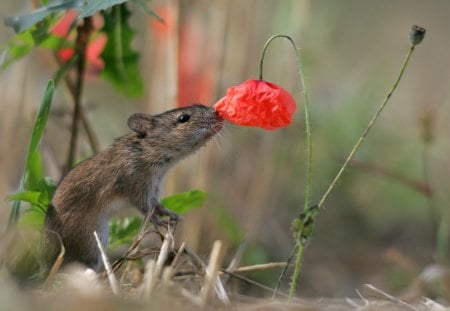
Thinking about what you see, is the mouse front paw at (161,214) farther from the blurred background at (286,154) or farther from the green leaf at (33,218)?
the blurred background at (286,154)

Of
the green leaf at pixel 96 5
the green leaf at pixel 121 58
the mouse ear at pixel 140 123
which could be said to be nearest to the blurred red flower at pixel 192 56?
the green leaf at pixel 121 58

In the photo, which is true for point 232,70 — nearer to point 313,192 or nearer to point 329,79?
point 313,192

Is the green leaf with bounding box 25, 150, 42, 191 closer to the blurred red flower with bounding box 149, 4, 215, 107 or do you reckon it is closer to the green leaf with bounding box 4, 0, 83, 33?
the green leaf with bounding box 4, 0, 83, 33

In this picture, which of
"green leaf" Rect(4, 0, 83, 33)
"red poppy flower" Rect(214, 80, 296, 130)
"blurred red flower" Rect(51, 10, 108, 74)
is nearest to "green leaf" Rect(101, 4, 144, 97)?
"blurred red flower" Rect(51, 10, 108, 74)

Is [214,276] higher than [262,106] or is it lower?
lower

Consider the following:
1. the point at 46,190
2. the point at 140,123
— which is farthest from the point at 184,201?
the point at 46,190

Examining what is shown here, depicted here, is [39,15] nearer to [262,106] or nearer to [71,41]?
[71,41]

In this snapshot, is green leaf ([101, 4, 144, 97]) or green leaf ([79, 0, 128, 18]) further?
green leaf ([101, 4, 144, 97])
